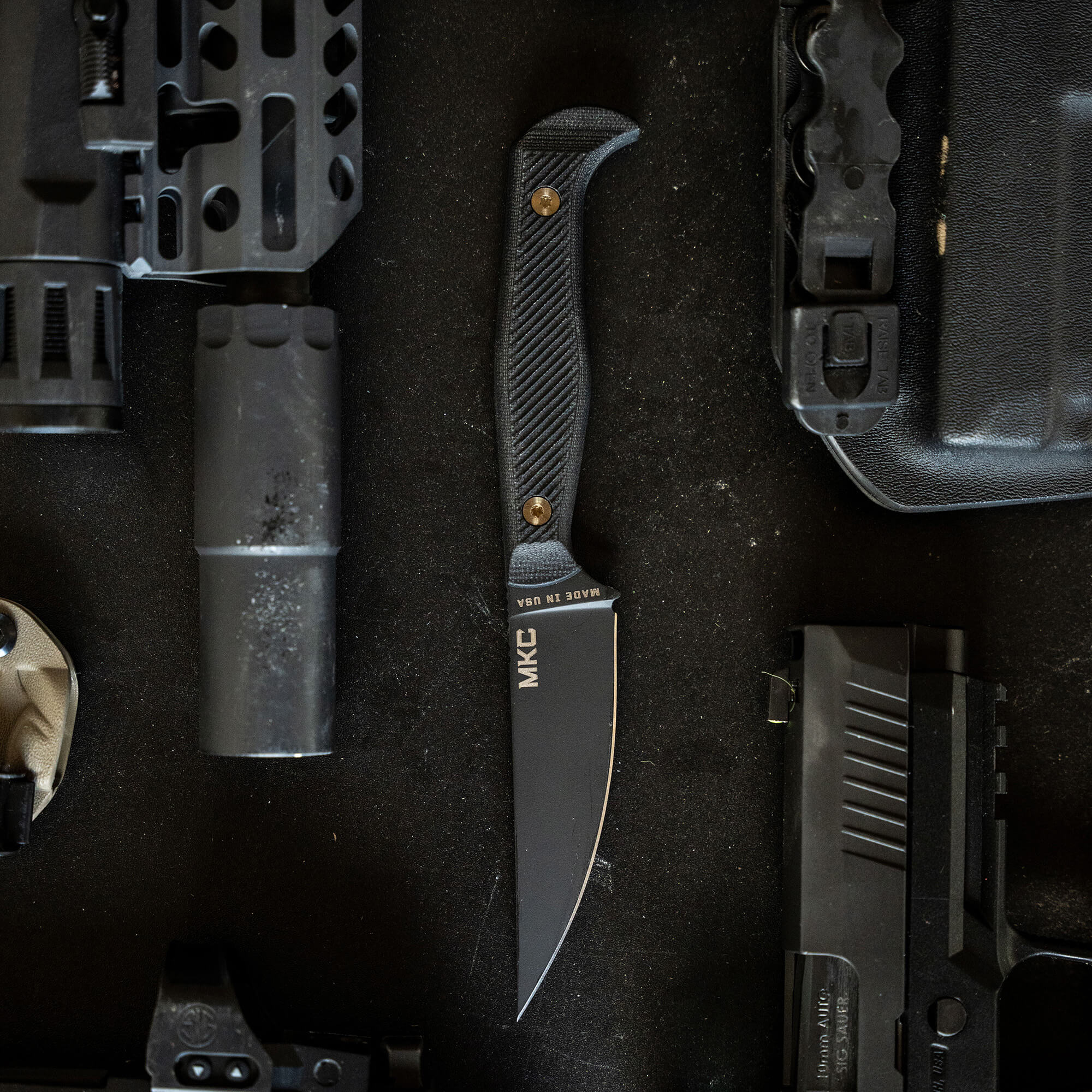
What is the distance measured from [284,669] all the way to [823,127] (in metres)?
0.80

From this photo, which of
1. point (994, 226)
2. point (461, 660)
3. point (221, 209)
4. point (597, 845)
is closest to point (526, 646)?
point (461, 660)

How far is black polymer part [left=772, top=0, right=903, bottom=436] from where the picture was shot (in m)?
1.02

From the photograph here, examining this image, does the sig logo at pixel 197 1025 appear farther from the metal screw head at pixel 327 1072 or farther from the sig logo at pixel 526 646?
the sig logo at pixel 526 646

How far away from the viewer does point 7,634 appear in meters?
Result: 1.11

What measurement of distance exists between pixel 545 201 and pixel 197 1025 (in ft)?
3.22

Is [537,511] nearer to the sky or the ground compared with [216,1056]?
nearer to the sky

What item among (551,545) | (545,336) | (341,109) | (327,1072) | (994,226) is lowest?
(327,1072)

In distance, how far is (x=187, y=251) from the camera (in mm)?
1017

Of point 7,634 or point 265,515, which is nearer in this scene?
point 265,515

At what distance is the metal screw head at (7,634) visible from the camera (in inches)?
43.5

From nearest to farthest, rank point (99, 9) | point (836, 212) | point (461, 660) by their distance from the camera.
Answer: point (99, 9), point (836, 212), point (461, 660)

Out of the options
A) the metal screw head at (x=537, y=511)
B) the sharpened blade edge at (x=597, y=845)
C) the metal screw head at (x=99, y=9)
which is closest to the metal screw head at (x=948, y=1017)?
the sharpened blade edge at (x=597, y=845)

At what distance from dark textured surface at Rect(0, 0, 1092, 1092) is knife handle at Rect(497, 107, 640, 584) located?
48mm

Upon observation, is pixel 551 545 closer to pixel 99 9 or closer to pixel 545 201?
pixel 545 201
